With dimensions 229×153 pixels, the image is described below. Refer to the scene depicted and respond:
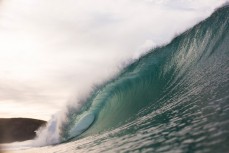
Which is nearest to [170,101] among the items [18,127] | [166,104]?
[166,104]

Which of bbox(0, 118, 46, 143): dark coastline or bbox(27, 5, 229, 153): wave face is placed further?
bbox(0, 118, 46, 143): dark coastline

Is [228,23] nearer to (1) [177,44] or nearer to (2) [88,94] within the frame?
(1) [177,44]

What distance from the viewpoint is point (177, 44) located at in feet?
63.7

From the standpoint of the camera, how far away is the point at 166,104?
414 inches

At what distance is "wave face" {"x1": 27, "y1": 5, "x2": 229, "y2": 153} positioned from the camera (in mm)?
6734

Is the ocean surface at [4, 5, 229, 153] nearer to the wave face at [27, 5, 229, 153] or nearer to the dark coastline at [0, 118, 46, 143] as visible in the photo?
the wave face at [27, 5, 229, 153]

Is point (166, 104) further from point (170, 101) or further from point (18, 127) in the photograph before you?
point (18, 127)

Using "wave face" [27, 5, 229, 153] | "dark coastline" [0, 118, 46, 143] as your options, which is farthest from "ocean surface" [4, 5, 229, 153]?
"dark coastline" [0, 118, 46, 143]

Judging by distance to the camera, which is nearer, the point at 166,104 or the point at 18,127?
the point at 166,104

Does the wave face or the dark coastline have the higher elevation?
the dark coastline

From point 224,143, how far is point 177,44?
47.6 ft

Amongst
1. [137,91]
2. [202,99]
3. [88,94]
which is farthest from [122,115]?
[88,94]

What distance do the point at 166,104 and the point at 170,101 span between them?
183 millimetres

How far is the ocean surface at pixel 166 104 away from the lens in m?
6.76
